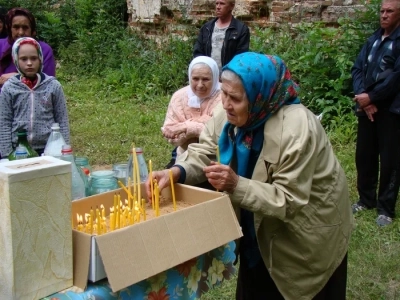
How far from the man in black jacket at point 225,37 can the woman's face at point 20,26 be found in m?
2.19

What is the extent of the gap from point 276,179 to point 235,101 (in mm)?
328

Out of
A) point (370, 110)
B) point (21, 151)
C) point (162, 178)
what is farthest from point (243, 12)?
point (162, 178)

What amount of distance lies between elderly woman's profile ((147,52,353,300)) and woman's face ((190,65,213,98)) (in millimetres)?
1433

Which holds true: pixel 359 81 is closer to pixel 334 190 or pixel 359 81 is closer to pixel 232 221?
pixel 334 190

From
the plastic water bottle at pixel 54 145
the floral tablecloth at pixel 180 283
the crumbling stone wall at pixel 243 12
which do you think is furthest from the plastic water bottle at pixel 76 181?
the crumbling stone wall at pixel 243 12

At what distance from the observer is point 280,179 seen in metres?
1.98

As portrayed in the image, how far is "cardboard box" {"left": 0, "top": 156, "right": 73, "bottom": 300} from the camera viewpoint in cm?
146

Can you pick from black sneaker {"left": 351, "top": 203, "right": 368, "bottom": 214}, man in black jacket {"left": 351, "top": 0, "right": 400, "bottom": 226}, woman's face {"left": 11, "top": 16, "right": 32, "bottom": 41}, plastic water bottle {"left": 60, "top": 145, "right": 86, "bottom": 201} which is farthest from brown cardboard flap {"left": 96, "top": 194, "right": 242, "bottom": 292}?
woman's face {"left": 11, "top": 16, "right": 32, "bottom": 41}

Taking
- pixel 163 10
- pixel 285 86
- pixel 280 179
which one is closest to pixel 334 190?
pixel 280 179

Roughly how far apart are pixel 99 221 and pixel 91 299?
266 mm

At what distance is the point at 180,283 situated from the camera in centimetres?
196

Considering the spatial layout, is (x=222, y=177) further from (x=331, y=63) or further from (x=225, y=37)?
(x=331, y=63)

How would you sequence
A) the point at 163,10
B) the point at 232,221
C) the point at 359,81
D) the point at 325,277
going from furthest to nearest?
the point at 163,10, the point at 359,81, the point at 325,277, the point at 232,221

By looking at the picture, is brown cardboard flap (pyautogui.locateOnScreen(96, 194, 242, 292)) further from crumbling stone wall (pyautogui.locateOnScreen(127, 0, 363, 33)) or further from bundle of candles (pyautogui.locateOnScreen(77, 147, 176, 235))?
crumbling stone wall (pyautogui.locateOnScreen(127, 0, 363, 33))
